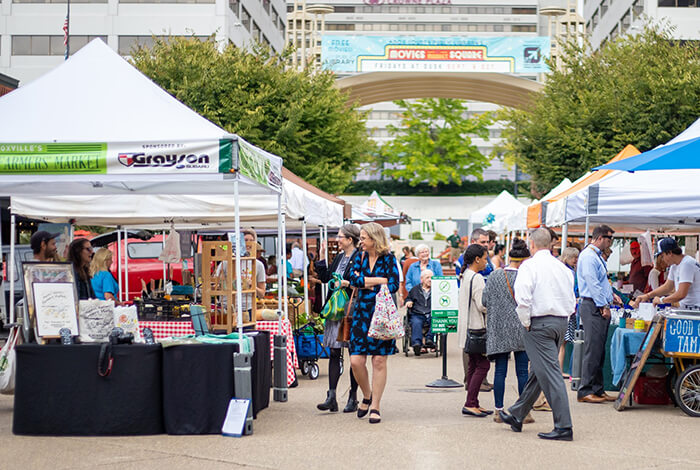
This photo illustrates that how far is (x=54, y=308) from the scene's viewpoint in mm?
8984

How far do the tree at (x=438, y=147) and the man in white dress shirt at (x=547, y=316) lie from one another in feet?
225

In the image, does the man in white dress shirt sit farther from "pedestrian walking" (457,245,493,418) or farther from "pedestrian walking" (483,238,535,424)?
"pedestrian walking" (457,245,493,418)

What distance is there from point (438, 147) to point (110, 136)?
71.2m

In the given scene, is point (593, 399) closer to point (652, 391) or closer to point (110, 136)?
point (652, 391)

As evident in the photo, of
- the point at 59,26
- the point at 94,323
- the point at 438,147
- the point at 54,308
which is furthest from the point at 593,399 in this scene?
the point at 438,147

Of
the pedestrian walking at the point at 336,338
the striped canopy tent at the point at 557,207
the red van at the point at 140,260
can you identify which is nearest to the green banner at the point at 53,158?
the pedestrian walking at the point at 336,338

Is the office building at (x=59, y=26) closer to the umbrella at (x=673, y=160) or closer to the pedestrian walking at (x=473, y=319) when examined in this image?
the pedestrian walking at (x=473, y=319)

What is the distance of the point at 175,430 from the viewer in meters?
8.65

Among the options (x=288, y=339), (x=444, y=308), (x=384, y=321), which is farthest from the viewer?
(x=444, y=308)

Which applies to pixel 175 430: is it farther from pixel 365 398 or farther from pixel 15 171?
pixel 15 171

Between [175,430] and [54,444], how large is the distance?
1031mm

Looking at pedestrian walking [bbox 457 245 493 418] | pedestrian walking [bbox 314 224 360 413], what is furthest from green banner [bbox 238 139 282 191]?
pedestrian walking [bbox 457 245 493 418]

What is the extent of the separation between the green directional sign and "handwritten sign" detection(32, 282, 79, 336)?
5.38 meters

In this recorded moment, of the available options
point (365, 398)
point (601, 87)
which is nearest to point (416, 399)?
point (365, 398)
